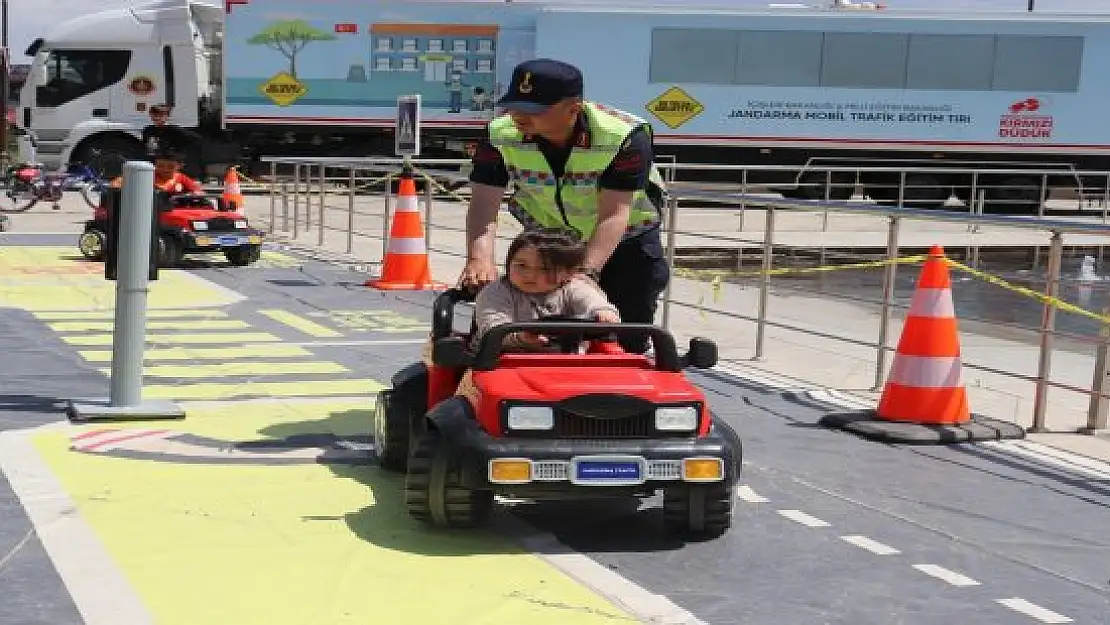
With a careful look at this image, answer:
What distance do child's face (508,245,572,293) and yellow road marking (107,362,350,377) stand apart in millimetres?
3597

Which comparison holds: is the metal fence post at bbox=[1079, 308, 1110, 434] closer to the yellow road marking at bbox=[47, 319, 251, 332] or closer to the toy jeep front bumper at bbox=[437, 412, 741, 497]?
the toy jeep front bumper at bbox=[437, 412, 741, 497]

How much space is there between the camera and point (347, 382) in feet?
27.4

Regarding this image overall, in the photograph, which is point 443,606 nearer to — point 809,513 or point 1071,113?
point 809,513

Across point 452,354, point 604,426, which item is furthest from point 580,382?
point 452,354

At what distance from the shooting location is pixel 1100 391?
7.37 m

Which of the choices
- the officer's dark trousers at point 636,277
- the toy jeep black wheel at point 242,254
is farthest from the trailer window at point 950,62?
the officer's dark trousers at point 636,277

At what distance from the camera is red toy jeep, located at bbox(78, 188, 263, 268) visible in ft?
47.0

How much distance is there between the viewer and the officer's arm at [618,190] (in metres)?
5.56

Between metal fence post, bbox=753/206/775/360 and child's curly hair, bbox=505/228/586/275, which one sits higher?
child's curly hair, bbox=505/228/586/275

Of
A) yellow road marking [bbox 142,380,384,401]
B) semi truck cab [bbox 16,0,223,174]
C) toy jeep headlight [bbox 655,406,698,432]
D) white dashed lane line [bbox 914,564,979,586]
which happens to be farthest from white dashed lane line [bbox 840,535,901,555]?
semi truck cab [bbox 16,0,223,174]

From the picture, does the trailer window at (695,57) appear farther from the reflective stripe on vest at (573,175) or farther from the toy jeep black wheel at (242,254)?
the reflective stripe on vest at (573,175)

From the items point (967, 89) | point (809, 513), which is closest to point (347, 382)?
point (809, 513)

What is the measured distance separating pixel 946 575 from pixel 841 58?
79.7 ft

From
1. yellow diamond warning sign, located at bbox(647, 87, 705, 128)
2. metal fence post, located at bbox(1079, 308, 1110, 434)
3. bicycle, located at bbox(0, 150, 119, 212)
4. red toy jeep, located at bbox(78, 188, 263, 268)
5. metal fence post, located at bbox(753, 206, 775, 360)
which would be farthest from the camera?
yellow diamond warning sign, located at bbox(647, 87, 705, 128)
